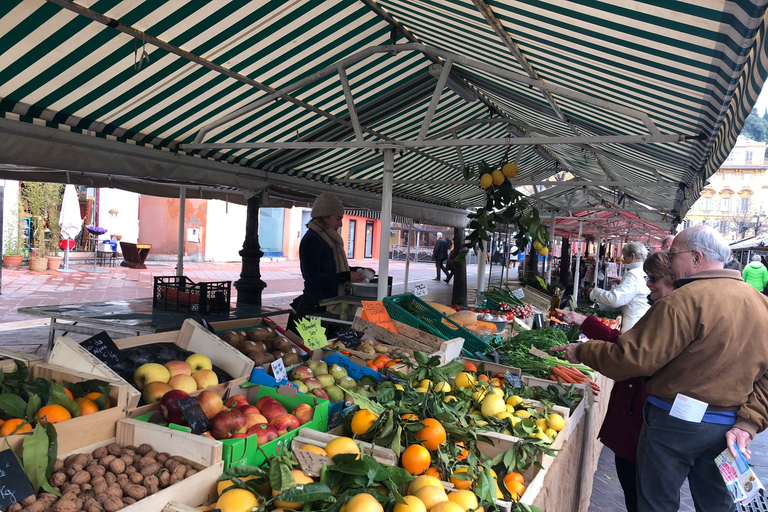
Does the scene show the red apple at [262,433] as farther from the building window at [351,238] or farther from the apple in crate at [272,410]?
the building window at [351,238]

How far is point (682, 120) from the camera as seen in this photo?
3641 millimetres

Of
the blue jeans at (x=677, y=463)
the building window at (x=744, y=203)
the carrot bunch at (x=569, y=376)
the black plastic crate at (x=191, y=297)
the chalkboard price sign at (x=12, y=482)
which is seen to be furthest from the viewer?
the building window at (x=744, y=203)

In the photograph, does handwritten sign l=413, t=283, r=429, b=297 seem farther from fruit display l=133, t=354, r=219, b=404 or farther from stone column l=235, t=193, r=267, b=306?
fruit display l=133, t=354, r=219, b=404

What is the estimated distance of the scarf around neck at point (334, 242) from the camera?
454 cm

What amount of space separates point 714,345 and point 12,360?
3150 millimetres

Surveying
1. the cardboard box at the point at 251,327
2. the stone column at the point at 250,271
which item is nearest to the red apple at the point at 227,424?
the cardboard box at the point at 251,327

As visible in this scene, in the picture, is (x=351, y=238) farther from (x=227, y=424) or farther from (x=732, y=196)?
(x=732, y=196)

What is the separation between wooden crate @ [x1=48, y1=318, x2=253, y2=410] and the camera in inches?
83.0

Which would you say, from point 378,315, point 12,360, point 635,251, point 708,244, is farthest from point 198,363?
point 635,251

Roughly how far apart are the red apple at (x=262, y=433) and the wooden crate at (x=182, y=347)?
1.25 feet

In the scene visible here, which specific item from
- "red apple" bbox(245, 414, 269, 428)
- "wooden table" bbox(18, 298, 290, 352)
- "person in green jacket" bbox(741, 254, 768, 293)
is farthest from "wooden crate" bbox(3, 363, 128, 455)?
"person in green jacket" bbox(741, 254, 768, 293)

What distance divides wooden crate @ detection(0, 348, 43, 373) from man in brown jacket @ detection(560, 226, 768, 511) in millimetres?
2703

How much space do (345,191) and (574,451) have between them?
4570 millimetres

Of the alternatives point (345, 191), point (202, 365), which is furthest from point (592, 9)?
point (345, 191)
